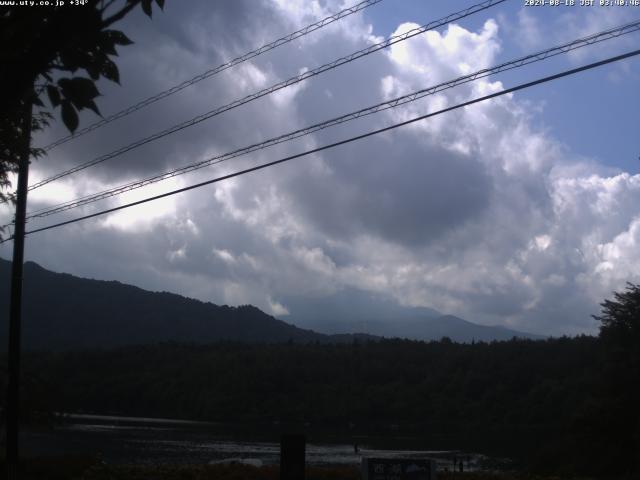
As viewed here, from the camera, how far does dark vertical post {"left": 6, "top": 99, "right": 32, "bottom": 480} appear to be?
16.5 meters

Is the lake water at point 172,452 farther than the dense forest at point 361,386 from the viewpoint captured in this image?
No

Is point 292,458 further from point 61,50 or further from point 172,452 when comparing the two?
point 172,452

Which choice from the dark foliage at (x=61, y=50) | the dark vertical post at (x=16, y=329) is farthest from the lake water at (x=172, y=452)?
the dark foliage at (x=61, y=50)

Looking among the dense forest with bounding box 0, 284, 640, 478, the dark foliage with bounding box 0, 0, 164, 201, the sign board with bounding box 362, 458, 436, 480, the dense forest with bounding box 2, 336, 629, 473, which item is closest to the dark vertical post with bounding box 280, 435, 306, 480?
the sign board with bounding box 362, 458, 436, 480

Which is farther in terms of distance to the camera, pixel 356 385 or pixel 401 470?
pixel 356 385

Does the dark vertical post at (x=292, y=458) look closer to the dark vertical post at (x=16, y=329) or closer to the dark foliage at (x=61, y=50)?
the dark vertical post at (x=16, y=329)

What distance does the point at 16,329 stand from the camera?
1741 centimetres

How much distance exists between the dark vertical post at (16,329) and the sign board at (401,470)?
8.20m

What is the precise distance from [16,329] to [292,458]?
8059 mm

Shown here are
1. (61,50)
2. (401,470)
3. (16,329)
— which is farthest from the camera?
(16,329)

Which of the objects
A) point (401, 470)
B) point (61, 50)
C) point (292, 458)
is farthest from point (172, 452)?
point (61, 50)

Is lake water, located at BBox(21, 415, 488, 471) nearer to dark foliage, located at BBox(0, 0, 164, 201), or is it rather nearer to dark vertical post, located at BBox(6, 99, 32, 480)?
dark vertical post, located at BBox(6, 99, 32, 480)

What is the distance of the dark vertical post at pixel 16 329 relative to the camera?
54.0 ft

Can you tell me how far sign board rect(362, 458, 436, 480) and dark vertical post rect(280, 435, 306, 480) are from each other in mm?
1069
